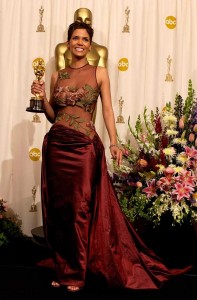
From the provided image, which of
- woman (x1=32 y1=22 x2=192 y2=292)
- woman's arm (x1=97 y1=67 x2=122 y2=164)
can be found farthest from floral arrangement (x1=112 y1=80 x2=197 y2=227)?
woman's arm (x1=97 y1=67 x2=122 y2=164)

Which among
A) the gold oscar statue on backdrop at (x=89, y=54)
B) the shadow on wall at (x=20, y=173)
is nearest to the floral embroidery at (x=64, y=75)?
the gold oscar statue on backdrop at (x=89, y=54)

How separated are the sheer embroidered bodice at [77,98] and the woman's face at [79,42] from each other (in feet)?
0.37

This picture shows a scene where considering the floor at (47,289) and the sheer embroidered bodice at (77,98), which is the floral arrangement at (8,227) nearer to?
the floor at (47,289)

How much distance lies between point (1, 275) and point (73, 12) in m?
2.35

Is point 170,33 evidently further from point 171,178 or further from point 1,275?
point 1,275

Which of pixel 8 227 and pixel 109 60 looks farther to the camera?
pixel 109 60

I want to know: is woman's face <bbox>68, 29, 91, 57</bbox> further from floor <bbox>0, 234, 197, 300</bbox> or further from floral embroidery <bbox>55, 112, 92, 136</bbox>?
floor <bbox>0, 234, 197, 300</bbox>

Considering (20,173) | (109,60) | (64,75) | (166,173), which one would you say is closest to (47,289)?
(166,173)

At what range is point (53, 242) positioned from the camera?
9.05ft

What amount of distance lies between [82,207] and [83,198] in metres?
0.05

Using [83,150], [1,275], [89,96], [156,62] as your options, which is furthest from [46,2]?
[1,275]

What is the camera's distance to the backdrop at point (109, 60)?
3939 mm

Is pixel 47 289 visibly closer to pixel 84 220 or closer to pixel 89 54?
pixel 84 220

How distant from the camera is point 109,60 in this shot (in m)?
3.96
